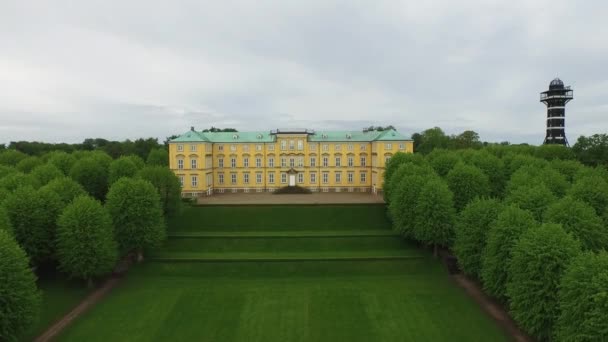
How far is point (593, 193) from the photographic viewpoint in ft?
96.3

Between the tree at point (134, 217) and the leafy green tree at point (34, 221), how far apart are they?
14.4 ft

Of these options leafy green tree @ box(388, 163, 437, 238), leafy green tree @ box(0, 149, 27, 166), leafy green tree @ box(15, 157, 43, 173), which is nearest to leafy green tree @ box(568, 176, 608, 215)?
leafy green tree @ box(388, 163, 437, 238)

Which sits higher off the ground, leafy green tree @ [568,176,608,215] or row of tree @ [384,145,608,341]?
leafy green tree @ [568,176,608,215]

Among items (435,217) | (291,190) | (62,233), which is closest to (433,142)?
(291,190)

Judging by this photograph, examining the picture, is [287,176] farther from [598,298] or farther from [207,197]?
[598,298]

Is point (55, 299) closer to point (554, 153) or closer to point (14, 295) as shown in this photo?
point (14, 295)

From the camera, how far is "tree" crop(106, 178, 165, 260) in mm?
32812

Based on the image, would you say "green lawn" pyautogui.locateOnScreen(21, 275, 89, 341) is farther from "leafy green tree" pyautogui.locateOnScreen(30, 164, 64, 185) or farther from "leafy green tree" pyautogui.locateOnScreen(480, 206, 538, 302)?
"leafy green tree" pyautogui.locateOnScreen(480, 206, 538, 302)

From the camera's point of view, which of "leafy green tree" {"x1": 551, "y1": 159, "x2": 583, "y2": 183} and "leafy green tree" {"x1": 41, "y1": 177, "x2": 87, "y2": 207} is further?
"leafy green tree" {"x1": 551, "y1": 159, "x2": 583, "y2": 183}

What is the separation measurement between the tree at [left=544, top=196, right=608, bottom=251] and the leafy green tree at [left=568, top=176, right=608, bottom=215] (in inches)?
202

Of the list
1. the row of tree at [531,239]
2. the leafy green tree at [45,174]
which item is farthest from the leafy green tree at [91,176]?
the row of tree at [531,239]

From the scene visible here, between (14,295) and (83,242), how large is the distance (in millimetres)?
8579

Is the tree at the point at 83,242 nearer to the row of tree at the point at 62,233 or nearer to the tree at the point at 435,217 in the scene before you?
the row of tree at the point at 62,233

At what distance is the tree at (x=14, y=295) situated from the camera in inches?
763
